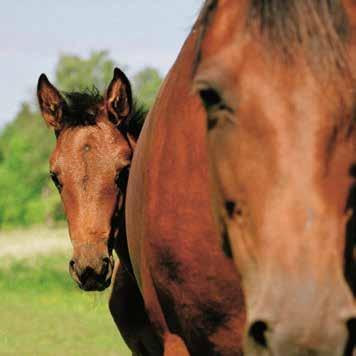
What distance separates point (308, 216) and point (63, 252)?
74.1 ft

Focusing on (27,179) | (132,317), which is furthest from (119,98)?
(27,179)

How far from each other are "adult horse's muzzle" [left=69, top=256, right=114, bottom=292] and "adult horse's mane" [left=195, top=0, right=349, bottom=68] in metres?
3.52

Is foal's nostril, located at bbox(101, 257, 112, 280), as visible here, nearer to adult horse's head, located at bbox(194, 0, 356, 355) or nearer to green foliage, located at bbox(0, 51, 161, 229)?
adult horse's head, located at bbox(194, 0, 356, 355)

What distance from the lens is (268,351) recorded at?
275cm

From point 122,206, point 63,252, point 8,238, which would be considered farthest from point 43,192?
point 122,206

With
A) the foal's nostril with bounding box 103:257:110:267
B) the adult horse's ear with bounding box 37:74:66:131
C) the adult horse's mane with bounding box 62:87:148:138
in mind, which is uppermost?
the adult horse's ear with bounding box 37:74:66:131

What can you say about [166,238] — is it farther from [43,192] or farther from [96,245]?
[43,192]

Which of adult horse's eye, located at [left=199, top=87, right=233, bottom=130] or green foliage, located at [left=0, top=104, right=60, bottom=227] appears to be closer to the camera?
adult horse's eye, located at [left=199, top=87, right=233, bottom=130]

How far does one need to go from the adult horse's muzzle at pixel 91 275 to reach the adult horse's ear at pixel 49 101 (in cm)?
138

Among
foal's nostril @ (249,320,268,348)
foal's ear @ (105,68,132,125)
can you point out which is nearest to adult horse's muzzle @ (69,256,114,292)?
foal's ear @ (105,68,132,125)

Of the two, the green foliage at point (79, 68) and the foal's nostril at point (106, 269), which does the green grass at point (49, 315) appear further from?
the green foliage at point (79, 68)

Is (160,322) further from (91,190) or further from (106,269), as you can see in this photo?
(91,190)

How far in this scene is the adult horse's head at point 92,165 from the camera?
6441 millimetres

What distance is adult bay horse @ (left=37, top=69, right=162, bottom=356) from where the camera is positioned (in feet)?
20.9
